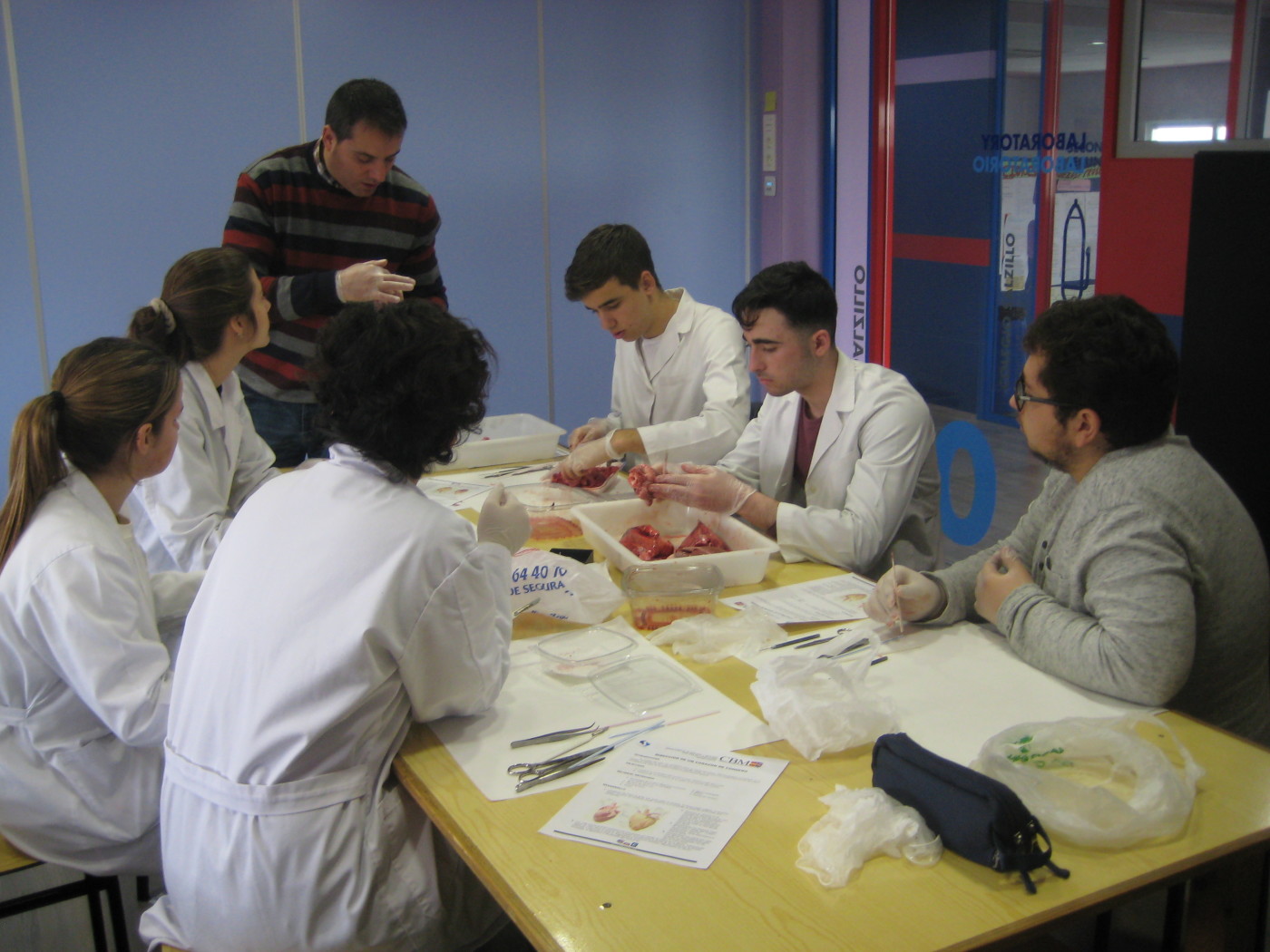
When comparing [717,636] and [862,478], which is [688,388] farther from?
[717,636]

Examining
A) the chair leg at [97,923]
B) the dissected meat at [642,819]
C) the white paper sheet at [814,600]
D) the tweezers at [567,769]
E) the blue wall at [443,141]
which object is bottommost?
the chair leg at [97,923]

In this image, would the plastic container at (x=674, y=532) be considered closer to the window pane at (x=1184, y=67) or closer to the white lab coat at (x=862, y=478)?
the white lab coat at (x=862, y=478)

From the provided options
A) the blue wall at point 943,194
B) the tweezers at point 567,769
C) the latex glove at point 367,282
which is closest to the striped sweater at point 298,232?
the latex glove at point 367,282

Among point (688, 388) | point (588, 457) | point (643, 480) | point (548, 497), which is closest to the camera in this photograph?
point (643, 480)

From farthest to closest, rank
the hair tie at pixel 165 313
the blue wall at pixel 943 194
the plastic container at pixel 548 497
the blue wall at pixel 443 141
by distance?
the blue wall at pixel 943 194
the blue wall at pixel 443 141
the plastic container at pixel 548 497
the hair tie at pixel 165 313

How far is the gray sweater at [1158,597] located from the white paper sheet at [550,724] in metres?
0.52

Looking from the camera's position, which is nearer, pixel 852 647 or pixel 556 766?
pixel 556 766

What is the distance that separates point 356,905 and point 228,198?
3.89 meters

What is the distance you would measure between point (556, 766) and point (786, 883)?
39 cm

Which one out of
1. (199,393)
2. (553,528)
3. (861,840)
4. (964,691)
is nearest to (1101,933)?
(964,691)

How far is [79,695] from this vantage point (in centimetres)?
175

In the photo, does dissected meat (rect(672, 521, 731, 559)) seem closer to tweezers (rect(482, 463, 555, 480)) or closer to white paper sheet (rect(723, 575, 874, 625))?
white paper sheet (rect(723, 575, 874, 625))

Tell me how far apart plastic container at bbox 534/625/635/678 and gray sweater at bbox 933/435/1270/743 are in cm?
65

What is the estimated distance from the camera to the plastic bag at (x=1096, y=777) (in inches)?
51.1
